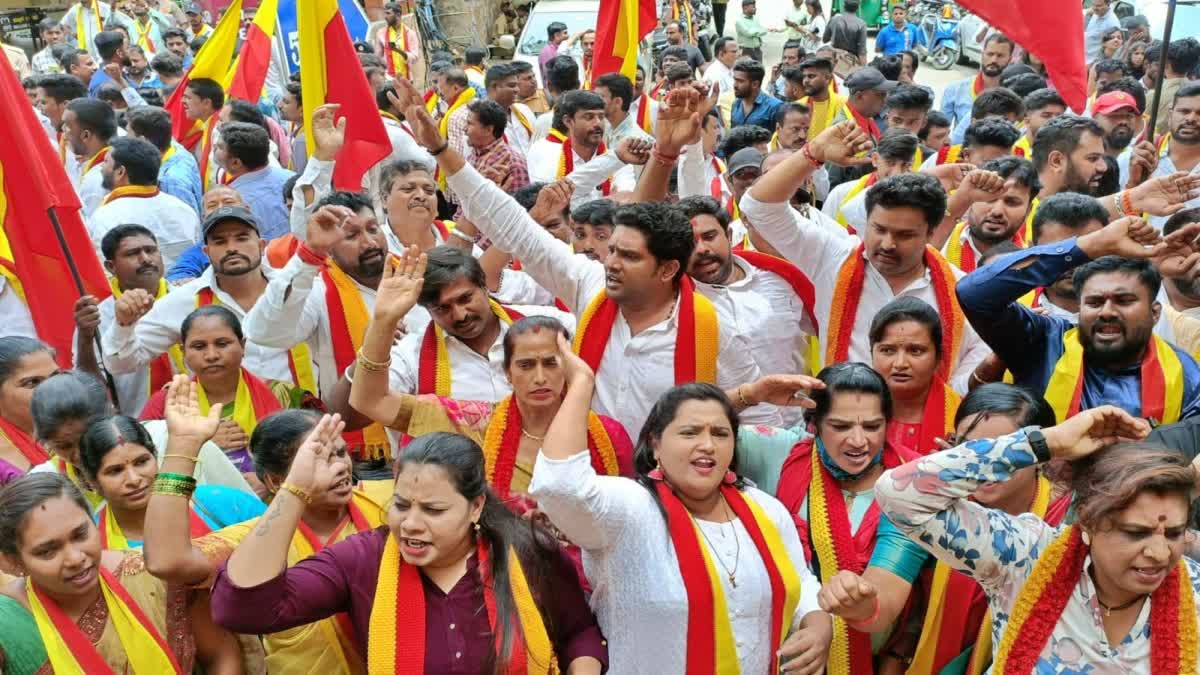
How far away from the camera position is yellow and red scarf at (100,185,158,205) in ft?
19.3

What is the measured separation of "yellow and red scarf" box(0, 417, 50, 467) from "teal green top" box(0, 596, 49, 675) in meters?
1.36

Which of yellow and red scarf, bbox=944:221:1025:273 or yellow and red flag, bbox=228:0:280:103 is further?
yellow and red flag, bbox=228:0:280:103

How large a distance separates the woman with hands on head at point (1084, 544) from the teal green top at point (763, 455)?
923mm

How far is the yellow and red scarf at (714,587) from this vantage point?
2.82 metres

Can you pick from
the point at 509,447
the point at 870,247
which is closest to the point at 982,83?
the point at 870,247

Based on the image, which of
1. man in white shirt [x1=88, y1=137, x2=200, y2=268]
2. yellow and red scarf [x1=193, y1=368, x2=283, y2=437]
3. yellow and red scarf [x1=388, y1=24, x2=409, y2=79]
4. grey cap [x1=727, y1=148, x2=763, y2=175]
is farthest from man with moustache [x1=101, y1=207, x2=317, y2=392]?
yellow and red scarf [x1=388, y1=24, x2=409, y2=79]

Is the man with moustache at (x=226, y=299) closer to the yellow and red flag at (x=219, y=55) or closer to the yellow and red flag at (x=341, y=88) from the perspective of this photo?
the yellow and red flag at (x=341, y=88)

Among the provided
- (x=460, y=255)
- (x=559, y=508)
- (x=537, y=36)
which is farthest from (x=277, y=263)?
(x=537, y=36)

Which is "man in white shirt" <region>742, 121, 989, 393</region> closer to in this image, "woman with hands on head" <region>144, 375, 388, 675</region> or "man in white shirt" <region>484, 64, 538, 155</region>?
"woman with hands on head" <region>144, 375, 388, 675</region>

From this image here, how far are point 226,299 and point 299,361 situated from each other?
353mm

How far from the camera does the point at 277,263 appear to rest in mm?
5145

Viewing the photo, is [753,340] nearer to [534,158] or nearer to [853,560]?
[853,560]

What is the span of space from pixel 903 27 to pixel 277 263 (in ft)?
42.2

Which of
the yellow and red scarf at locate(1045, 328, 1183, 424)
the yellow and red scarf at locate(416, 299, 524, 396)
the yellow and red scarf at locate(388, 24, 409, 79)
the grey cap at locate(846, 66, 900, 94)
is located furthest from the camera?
the yellow and red scarf at locate(388, 24, 409, 79)
